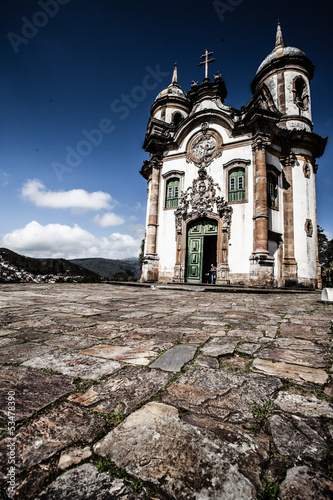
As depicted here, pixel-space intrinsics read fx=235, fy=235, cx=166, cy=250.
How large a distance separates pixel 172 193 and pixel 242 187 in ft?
15.0

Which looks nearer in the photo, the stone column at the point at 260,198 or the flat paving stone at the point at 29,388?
the flat paving stone at the point at 29,388

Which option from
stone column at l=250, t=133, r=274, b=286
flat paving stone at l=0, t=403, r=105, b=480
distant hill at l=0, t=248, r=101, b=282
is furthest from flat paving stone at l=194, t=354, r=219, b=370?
distant hill at l=0, t=248, r=101, b=282

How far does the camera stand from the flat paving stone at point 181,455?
78cm

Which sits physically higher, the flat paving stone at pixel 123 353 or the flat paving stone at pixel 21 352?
the flat paving stone at pixel 123 353

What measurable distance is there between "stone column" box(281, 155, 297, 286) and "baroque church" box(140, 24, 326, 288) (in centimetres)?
5

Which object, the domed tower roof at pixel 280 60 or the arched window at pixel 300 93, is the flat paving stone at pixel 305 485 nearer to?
the arched window at pixel 300 93

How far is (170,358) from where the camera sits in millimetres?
1905

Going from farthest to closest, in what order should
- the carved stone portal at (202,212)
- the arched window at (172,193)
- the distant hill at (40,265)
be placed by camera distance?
the arched window at (172,193) → the carved stone portal at (202,212) → the distant hill at (40,265)

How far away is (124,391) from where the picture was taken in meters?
1.40

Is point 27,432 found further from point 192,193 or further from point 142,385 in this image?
point 192,193

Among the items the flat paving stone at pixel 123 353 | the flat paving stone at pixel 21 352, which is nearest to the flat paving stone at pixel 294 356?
the flat paving stone at pixel 123 353

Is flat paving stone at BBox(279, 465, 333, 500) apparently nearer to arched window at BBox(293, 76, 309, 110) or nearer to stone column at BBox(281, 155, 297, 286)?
stone column at BBox(281, 155, 297, 286)

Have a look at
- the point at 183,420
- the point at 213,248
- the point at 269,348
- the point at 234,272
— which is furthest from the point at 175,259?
the point at 183,420

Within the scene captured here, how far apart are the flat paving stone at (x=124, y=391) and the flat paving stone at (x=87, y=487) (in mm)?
370
